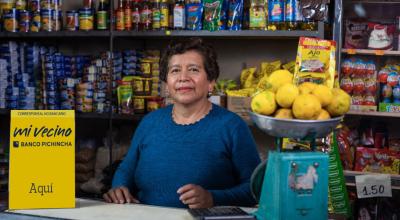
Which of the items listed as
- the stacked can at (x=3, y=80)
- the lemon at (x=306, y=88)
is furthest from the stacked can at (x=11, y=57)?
the lemon at (x=306, y=88)

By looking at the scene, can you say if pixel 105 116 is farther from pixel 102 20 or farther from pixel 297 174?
pixel 297 174

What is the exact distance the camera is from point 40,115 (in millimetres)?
1693

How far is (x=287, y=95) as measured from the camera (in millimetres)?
1388

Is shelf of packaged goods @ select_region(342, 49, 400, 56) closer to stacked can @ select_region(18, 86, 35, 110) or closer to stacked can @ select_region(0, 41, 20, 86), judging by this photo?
stacked can @ select_region(18, 86, 35, 110)

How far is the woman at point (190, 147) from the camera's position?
6.82 feet

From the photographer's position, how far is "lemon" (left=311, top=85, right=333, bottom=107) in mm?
1406

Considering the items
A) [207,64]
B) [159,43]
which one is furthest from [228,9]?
[207,64]

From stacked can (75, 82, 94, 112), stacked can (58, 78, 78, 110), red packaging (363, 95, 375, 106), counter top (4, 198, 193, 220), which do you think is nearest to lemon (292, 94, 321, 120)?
counter top (4, 198, 193, 220)

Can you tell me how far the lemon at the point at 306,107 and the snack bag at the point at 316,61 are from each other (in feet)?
0.75

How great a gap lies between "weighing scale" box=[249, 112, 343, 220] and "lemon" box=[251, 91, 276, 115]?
2cm

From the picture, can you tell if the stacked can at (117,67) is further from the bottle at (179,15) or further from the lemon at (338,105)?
the lemon at (338,105)

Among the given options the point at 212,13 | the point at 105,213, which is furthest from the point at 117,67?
the point at 105,213

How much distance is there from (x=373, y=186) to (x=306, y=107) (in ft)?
6.78

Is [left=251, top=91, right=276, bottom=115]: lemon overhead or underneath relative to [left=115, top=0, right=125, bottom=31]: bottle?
underneath
